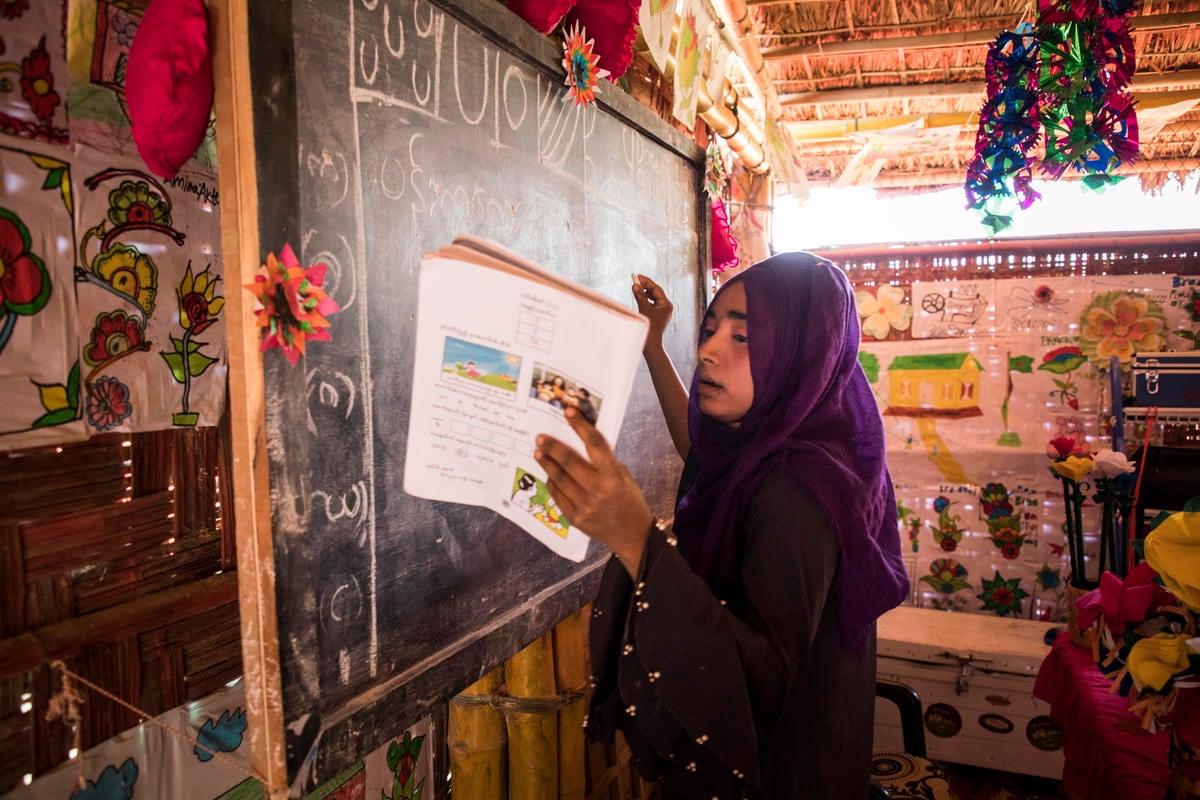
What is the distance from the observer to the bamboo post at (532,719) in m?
1.68

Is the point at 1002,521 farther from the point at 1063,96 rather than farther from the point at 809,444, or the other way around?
the point at 809,444

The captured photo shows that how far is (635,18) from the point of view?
145 cm

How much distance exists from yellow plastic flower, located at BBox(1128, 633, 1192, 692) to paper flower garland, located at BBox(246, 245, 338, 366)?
6.53ft

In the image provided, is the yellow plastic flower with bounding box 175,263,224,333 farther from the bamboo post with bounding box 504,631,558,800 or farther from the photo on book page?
the bamboo post with bounding box 504,631,558,800

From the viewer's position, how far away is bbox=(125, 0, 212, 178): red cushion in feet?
2.46

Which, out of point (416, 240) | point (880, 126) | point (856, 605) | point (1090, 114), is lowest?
point (856, 605)

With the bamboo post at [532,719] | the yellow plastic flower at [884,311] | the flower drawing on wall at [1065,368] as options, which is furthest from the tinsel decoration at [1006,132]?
the bamboo post at [532,719]

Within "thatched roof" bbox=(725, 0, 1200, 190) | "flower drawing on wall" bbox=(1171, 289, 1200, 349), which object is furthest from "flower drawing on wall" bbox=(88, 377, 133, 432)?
"flower drawing on wall" bbox=(1171, 289, 1200, 349)

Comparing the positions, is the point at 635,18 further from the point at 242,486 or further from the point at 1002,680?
the point at 1002,680

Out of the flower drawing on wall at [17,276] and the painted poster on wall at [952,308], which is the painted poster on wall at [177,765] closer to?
the flower drawing on wall at [17,276]

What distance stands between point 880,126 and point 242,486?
3473 mm

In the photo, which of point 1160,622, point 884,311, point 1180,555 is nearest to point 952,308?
point 884,311

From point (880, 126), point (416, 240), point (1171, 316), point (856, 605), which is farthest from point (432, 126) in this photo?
point (1171, 316)

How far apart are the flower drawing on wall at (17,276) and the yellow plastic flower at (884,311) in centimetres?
375
